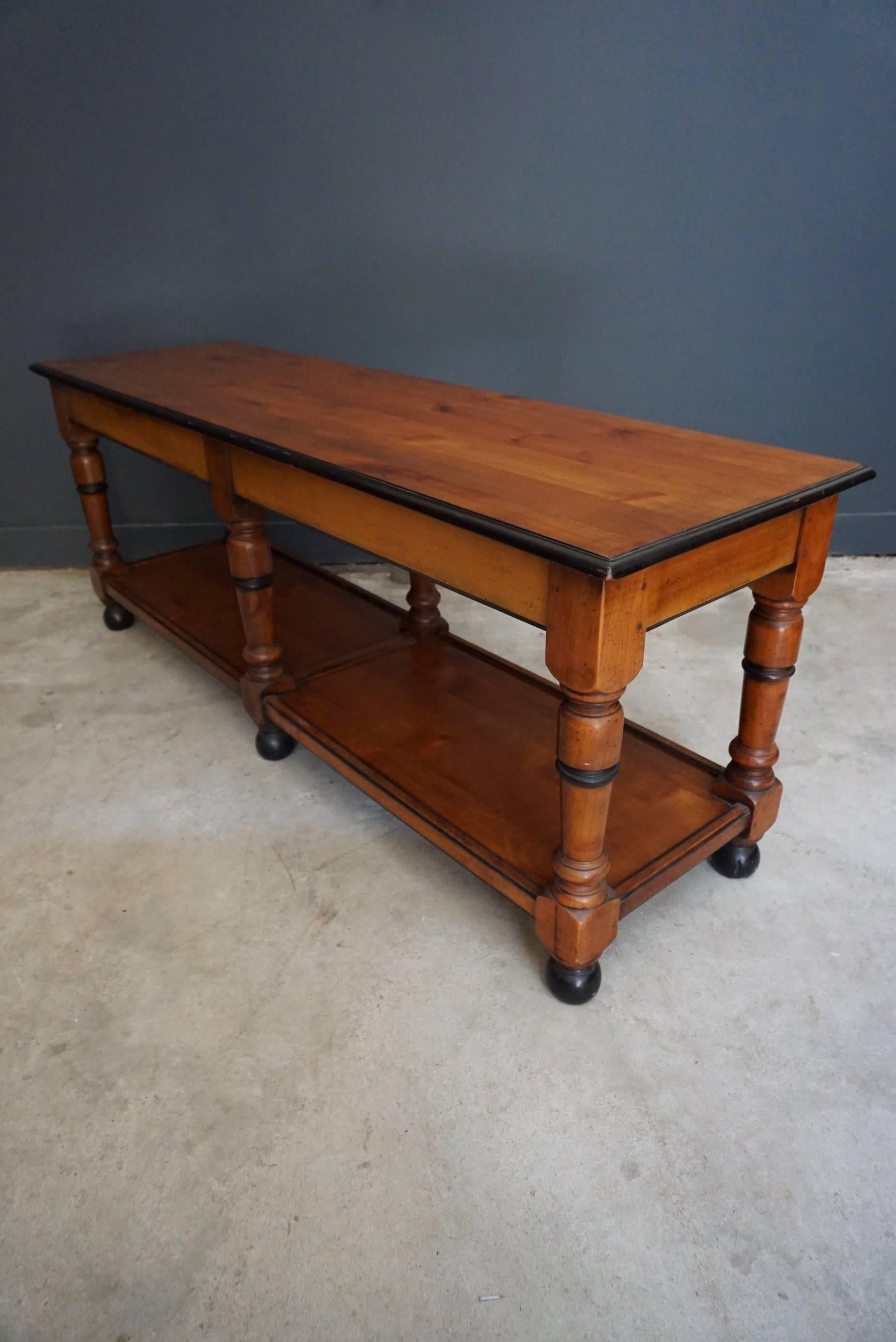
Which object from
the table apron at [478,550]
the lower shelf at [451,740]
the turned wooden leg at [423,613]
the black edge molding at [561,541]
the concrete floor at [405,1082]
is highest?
the black edge molding at [561,541]

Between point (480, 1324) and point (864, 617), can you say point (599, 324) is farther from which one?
point (480, 1324)

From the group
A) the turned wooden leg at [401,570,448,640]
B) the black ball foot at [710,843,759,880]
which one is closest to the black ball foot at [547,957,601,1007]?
the black ball foot at [710,843,759,880]

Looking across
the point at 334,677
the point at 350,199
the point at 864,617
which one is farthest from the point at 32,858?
the point at 864,617

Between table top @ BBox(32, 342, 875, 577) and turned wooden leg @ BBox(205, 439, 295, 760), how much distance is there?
5.5 inches

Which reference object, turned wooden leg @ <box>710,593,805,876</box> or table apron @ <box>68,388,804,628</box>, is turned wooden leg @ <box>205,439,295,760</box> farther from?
turned wooden leg @ <box>710,593,805,876</box>

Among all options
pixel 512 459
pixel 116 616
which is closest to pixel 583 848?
pixel 512 459

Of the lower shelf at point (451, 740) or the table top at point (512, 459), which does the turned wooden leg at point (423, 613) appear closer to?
the lower shelf at point (451, 740)

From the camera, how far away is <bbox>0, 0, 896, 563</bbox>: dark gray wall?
2.92 meters

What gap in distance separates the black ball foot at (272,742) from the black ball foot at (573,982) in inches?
38.5

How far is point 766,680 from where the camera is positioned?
1739mm

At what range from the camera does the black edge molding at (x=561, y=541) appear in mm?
1194

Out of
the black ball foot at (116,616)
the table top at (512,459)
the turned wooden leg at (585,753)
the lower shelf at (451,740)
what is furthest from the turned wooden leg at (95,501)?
the turned wooden leg at (585,753)

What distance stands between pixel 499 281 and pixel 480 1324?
119 inches

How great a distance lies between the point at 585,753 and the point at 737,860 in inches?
26.3
